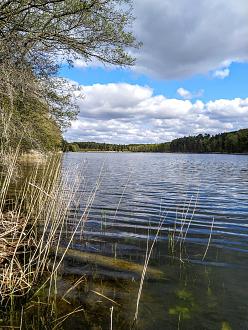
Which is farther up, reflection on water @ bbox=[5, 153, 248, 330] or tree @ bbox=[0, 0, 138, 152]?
tree @ bbox=[0, 0, 138, 152]

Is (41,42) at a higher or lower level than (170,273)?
higher

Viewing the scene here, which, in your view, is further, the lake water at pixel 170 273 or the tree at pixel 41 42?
the tree at pixel 41 42

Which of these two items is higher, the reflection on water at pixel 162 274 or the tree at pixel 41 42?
the tree at pixel 41 42

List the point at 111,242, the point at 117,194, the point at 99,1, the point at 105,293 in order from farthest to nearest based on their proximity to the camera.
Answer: the point at 117,194 → the point at 99,1 → the point at 111,242 → the point at 105,293

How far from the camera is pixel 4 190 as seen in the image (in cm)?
847

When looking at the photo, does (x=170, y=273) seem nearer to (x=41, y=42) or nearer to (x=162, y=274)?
(x=162, y=274)

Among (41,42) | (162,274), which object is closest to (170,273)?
(162,274)

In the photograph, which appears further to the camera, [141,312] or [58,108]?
[58,108]

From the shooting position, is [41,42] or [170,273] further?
[41,42]

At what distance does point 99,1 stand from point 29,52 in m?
3.41

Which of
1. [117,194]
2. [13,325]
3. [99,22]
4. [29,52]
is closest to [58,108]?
[29,52]

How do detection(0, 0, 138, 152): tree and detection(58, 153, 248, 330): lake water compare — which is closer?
detection(58, 153, 248, 330): lake water

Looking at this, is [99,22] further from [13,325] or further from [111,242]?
[13,325]

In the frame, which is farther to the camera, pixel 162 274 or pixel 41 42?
pixel 41 42
